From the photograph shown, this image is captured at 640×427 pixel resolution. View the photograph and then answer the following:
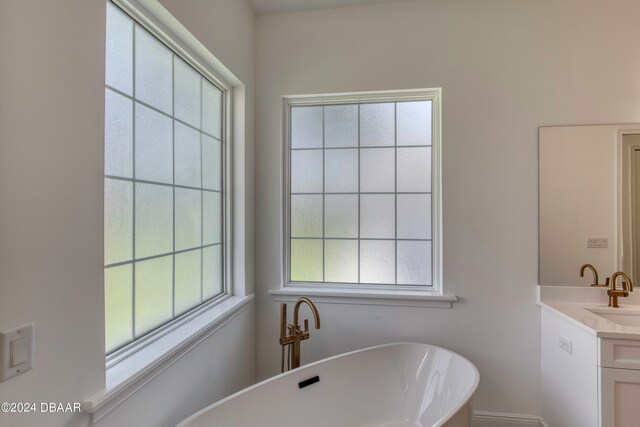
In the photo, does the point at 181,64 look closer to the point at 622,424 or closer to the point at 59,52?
the point at 59,52

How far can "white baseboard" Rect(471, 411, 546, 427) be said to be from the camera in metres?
1.91

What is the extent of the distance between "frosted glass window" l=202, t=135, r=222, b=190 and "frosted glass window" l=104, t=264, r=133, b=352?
2.27ft

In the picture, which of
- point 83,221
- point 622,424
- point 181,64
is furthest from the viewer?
point 181,64

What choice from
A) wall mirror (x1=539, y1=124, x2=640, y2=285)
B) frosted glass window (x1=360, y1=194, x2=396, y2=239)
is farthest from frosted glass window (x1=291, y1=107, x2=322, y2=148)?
wall mirror (x1=539, y1=124, x2=640, y2=285)

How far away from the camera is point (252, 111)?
2170mm

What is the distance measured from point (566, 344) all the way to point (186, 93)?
230 cm

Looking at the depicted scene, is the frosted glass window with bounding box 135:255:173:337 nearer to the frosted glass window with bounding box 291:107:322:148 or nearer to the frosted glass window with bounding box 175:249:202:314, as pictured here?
the frosted glass window with bounding box 175:249:202:314

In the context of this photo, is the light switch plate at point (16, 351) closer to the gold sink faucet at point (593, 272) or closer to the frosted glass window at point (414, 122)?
the frosted glass window at point (414, 122)

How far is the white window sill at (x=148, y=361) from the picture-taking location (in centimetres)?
97

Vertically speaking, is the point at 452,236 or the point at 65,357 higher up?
the point at 452,236

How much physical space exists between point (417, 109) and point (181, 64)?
4.70 ft

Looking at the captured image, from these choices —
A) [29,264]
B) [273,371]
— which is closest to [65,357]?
[29,264]

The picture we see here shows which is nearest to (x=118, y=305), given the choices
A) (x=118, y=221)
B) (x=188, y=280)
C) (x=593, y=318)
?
(x=118, y=221)

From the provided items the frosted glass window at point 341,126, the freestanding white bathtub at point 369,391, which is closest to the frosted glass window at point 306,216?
the frosted glass window at point 341,126
